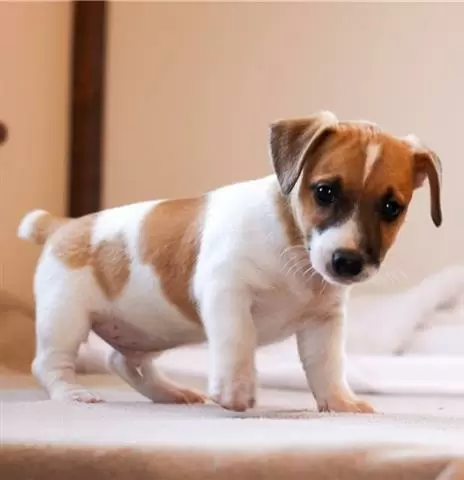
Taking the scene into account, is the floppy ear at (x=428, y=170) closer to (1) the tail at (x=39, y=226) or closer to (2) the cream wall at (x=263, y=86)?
(1) the tail at (x=39, y=226)

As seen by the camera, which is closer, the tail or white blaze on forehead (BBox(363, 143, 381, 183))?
white blaze on forehead (BBox(363, 143, 381, 183))

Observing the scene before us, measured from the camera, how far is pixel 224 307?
131 centimetres

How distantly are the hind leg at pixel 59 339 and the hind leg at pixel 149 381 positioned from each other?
15cm

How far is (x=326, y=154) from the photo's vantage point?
131 centimetres

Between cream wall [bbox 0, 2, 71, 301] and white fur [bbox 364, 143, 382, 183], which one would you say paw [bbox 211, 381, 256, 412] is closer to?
white fur [bbox 364, 143, 382, 183]

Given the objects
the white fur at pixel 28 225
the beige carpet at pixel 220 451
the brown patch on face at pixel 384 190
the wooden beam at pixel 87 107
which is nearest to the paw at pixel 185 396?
the white fur at pixel 28 225

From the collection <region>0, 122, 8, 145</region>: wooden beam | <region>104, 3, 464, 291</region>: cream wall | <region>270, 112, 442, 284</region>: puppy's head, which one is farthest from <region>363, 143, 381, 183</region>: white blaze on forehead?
<region>0, 122, 8, 145</region>: wooden beam

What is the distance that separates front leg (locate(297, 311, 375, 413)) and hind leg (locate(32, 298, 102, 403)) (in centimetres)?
36

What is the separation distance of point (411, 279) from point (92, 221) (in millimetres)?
1152

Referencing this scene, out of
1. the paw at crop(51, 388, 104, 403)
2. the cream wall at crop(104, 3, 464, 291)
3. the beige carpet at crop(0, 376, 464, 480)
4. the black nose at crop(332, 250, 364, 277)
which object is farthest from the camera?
the cream wall at crop(104, 3, 464, 291)

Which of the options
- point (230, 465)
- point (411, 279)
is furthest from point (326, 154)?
point (411, 279)

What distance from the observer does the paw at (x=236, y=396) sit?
1.25m

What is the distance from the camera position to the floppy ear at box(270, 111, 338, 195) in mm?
1305

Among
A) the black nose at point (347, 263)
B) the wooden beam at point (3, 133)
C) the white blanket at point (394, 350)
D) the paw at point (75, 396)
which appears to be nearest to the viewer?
the black nose at point (347, 263)
